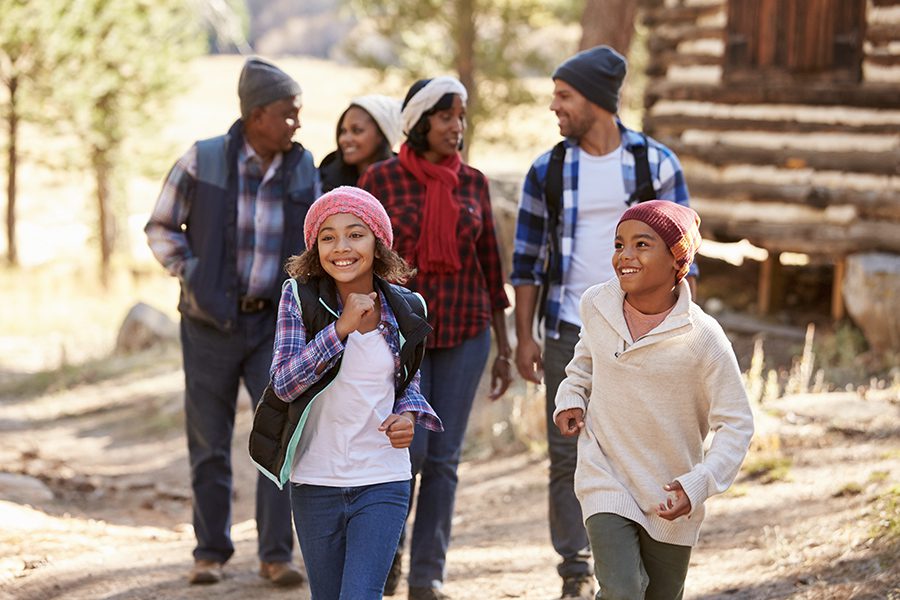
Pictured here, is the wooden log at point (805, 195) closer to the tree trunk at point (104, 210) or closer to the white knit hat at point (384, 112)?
the white knit hat at point (384, 112)

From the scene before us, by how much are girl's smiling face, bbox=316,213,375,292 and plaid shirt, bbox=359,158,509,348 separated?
1085 mm

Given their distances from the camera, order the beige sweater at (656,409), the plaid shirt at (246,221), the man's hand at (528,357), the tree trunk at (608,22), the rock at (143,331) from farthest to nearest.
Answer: the rock at (143,331) < the tree trunk at (608,22) < the plaid shirt at (246,221) < the man's hand at (528,357) < the beige sweater at (656,409)

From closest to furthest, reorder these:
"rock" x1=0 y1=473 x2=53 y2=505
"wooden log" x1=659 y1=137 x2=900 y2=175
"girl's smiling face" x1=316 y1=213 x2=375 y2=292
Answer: "girl's smiling face" x1=316 y1=213 x2=375 y2=292, "rock" x1=0 y1=473 x2=53 y2=505, "wooden log" x1=659 y1=137 x2=900 y2=175

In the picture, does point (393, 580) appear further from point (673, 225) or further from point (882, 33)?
point (882, 33)

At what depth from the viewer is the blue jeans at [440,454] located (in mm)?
4891

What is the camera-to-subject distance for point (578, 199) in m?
4.88

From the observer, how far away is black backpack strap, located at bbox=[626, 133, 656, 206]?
4859 millimetres

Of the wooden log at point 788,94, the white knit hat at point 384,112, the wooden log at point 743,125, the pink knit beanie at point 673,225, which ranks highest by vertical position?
the wooden log at point 788,94

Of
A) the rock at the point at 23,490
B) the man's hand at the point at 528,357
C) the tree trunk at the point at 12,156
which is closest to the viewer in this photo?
the man's hand at the point at 528,357

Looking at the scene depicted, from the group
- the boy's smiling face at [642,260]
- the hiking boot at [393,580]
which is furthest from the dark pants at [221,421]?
the boy's smiling face at [642,260]

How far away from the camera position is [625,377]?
3.55 m

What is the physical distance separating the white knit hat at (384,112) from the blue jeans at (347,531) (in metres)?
2.19

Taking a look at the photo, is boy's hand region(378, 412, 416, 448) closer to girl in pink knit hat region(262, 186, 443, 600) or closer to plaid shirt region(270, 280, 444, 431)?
girl in pink knit hat region(262, 186, 443, 600)

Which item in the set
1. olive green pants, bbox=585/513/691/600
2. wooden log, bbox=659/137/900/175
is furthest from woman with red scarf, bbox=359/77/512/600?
wooden log, bbox=659/137/900/175
